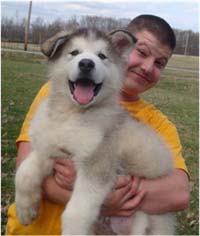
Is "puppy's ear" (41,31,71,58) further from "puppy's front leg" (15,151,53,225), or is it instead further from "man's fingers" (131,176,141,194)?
"man's fingers" (131,176,141,194)

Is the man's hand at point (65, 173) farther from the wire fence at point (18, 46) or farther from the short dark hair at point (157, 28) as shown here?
the wire fence at point (18, 46)

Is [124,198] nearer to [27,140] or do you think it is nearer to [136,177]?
[136,177]

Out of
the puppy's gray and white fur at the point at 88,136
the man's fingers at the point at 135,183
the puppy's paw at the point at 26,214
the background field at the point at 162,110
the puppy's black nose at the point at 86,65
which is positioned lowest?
the background field at the point at 162,110

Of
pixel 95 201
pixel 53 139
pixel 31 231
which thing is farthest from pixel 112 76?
pixel 31 231

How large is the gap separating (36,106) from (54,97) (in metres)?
0.41

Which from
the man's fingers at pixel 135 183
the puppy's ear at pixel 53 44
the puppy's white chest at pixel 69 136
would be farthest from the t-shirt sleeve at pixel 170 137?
the puppy's ear at pixel 53 44

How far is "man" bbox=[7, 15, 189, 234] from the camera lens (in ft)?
11.0

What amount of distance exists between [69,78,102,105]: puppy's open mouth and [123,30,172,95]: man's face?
785 millimetres

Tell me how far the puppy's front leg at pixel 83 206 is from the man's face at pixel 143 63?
3.73ft

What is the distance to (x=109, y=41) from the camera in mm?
3516

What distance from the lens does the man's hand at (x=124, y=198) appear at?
3.29m

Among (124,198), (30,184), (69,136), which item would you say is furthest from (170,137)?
(30,184)

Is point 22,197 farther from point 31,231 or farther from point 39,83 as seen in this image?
point 39,83

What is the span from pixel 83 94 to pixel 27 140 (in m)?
0.80
